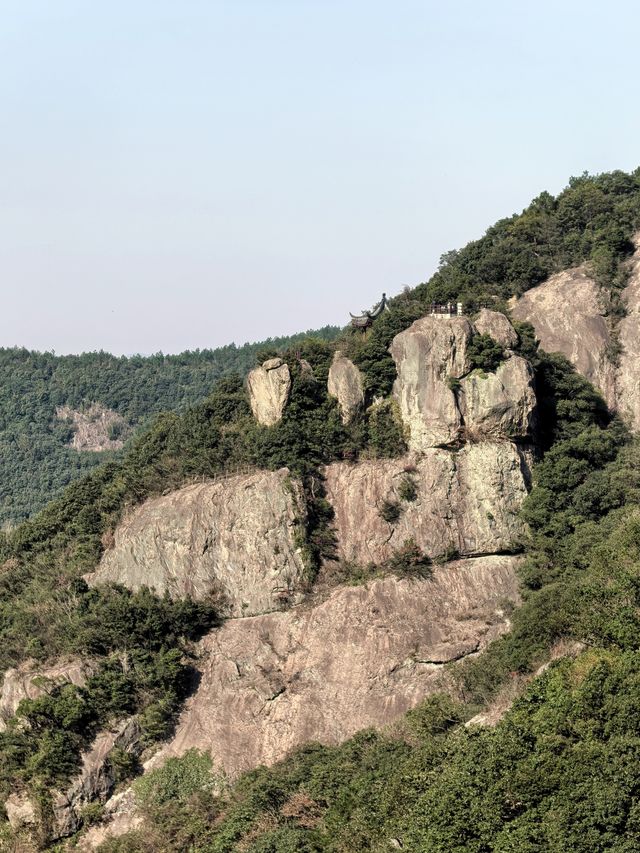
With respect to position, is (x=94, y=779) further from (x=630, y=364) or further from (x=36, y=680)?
(x=630, y=364)

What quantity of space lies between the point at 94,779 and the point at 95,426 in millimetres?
81784

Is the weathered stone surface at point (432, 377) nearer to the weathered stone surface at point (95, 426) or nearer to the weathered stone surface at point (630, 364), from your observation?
the weathered stone surface at point (630, 364)

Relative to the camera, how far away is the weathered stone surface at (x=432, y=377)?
5603 centimetres

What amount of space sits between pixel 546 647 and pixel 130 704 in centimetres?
1556

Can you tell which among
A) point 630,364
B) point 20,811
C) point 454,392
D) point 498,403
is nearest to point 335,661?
point 454,392

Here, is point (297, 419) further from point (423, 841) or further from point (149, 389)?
point (149, 389)

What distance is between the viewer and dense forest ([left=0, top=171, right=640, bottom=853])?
121ft

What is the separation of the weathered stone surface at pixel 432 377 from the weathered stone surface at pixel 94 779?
1564 centimetres

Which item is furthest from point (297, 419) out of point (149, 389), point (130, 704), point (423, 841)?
point (149, 389)

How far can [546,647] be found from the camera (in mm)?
46312

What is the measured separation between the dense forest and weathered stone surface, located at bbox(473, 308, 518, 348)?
1.10 m

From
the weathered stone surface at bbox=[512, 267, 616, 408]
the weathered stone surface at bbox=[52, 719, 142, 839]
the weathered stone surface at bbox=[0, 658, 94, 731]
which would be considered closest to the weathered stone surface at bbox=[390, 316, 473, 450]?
the weathered stone surface at bbox=[512, 267, 616, 408]

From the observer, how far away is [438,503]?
181 ft

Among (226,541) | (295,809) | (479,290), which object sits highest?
(479,290)
